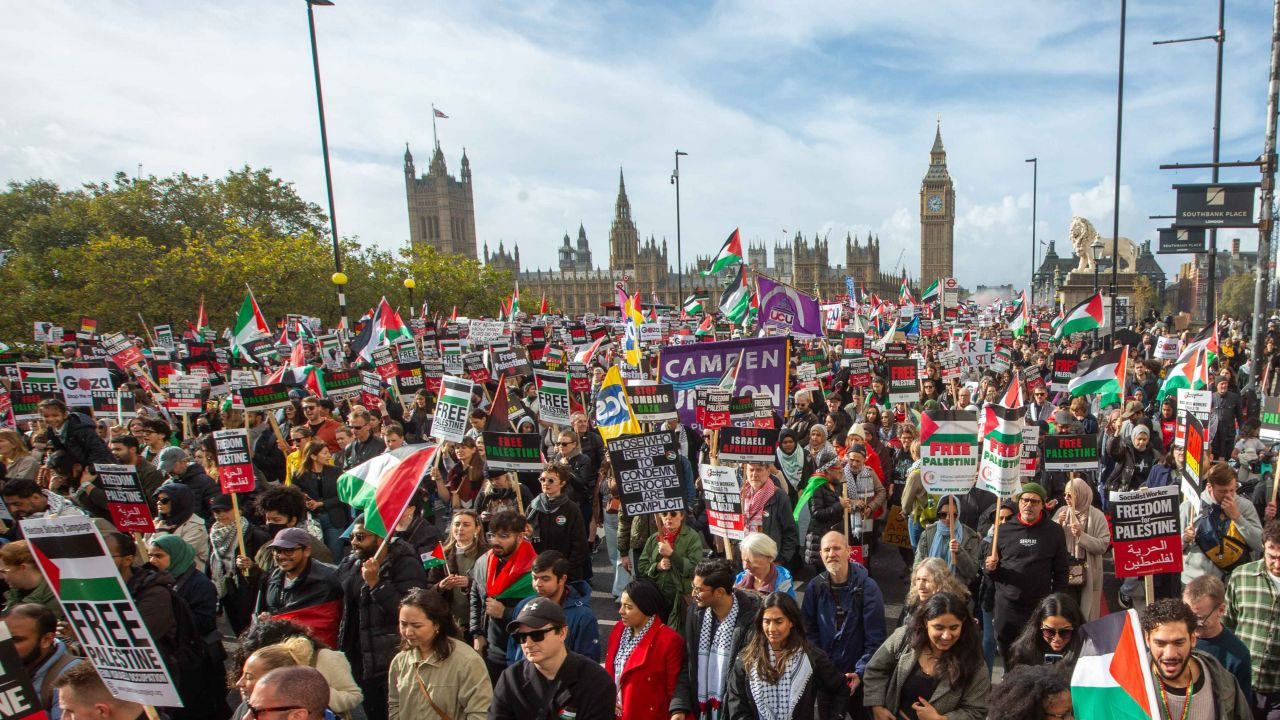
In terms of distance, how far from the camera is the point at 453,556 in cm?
557

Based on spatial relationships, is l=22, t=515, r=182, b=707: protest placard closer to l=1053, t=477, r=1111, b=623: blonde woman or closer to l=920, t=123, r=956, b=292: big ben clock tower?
l=1053, t=477, r=1111, b=623: blonde woman

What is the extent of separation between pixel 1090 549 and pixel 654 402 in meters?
4.05

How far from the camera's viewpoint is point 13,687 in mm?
2805

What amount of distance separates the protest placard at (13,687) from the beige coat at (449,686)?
150cm

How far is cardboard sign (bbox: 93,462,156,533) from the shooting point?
588cm

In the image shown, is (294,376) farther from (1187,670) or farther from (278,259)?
(278,259)

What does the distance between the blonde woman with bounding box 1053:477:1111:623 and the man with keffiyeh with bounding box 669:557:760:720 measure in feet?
9.07

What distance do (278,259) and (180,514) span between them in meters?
27.1

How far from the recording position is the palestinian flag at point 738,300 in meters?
15.8

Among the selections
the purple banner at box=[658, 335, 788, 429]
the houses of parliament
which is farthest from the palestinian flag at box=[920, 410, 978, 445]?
the houses of parliament

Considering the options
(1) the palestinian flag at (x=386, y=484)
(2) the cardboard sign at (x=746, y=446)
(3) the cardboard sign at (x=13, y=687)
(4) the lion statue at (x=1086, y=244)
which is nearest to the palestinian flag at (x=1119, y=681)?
(2) the cardboard sign at (x=746, y=446)

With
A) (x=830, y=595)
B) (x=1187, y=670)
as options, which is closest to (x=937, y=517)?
(x=830, y=595)

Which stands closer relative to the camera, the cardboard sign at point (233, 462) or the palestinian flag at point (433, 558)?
the palestinian flag at point (433, 558)

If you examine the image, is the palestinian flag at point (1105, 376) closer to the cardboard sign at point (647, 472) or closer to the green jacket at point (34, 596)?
the cardboard sign at point (647, 472)
